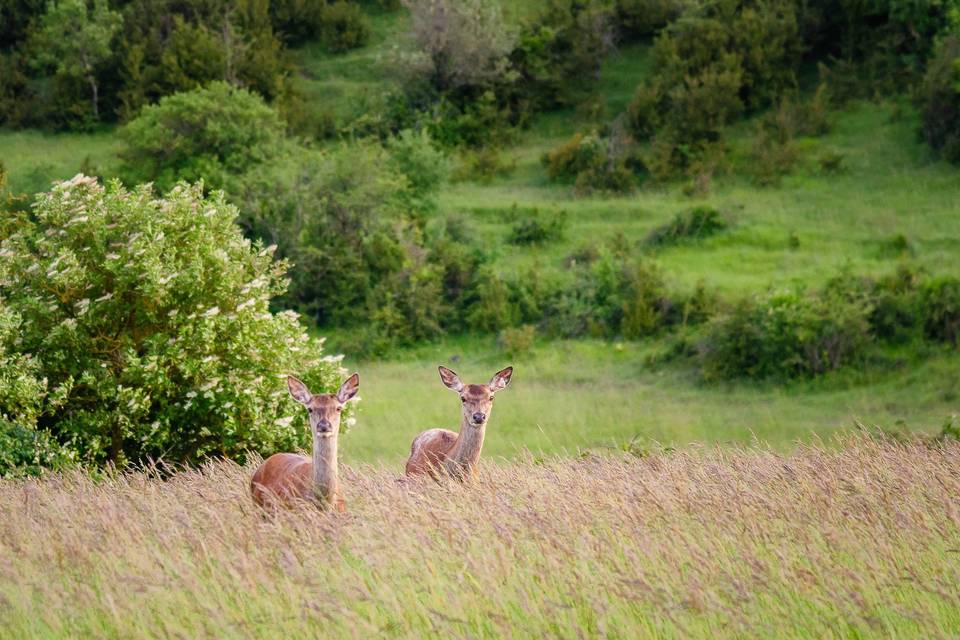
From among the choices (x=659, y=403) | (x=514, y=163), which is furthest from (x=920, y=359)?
(x=514, y=163)

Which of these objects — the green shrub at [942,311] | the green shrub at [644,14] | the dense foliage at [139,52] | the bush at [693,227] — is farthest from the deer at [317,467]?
the green shrub at [644,14]

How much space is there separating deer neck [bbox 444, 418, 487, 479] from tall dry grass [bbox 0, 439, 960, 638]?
0.78 meters

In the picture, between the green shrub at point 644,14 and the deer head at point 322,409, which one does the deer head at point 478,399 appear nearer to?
the deer head at point 322,409

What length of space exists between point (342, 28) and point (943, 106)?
1067 inches

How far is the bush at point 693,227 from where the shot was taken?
37.6 meters

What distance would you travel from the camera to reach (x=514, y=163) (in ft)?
151

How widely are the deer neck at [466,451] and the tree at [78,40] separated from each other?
42620mm

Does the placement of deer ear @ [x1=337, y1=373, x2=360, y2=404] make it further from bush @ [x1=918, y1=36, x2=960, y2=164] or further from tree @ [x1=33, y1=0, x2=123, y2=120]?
tree @ [x1=33, y1=0, x2=123, y2=120]

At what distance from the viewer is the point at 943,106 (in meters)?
40.8

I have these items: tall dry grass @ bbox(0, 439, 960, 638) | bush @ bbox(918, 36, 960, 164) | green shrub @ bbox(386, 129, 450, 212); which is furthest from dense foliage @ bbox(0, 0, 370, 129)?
tall dry grass @ bbox(0, 439, 960, 638)

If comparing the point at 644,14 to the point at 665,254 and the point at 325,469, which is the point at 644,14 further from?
the point at 325,469

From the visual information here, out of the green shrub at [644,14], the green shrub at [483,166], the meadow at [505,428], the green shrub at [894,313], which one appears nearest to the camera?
the meadow at [505,428]

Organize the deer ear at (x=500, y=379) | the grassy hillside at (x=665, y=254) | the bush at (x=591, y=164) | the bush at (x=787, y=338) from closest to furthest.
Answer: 1. the deer ear at (x=500, y=379)
2. the grassy hillside at (x=665, y=254)
3. the bush at (x=787, y=338)
4. the bush at (x=591, y=164)

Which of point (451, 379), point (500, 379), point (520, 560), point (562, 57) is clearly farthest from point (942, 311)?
point (562, 57)
